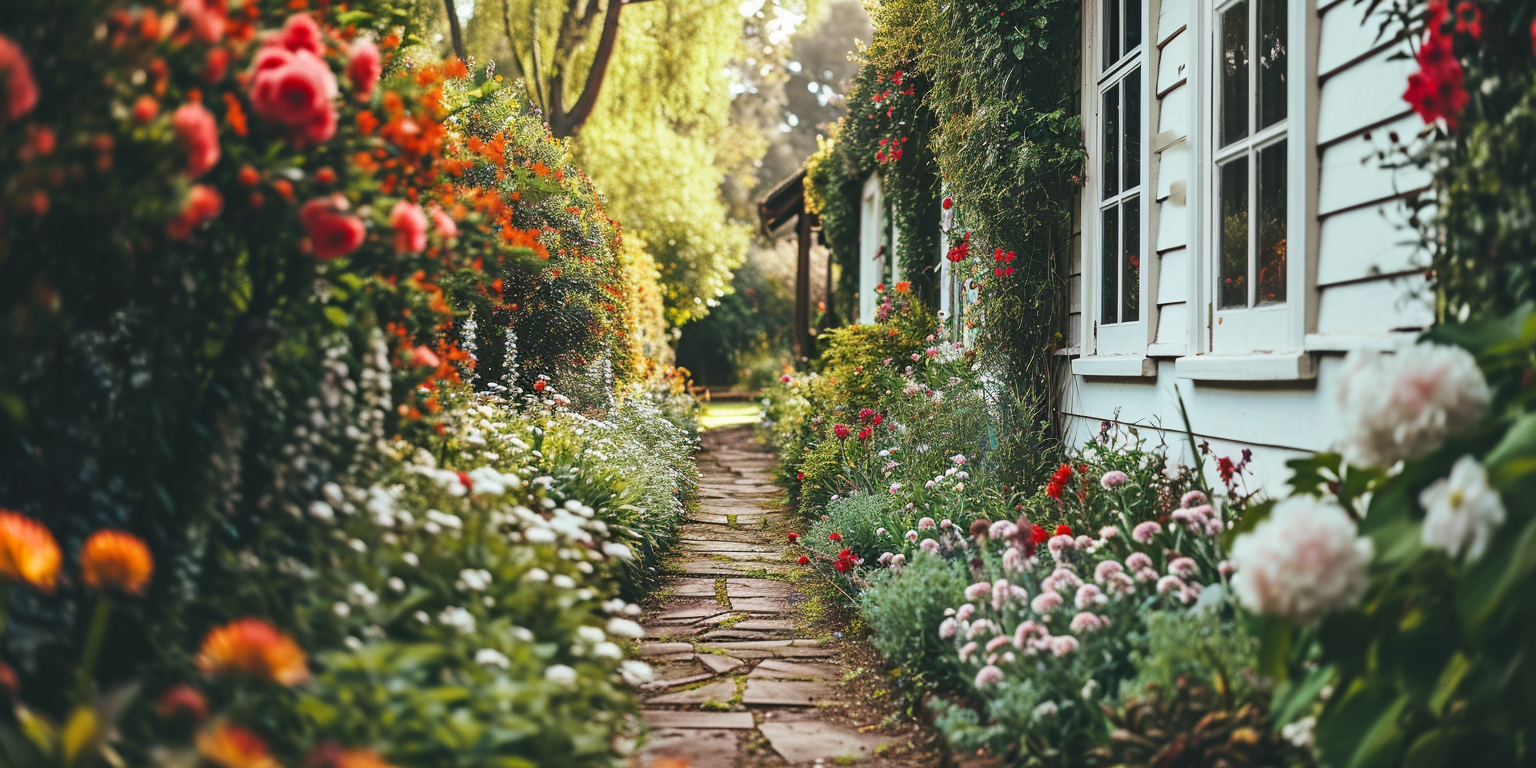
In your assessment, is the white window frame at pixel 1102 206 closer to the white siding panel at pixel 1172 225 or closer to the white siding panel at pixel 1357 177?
the white siding panel at pixel 1172 225

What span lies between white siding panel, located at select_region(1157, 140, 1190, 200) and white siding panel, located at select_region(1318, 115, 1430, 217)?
95 centimetres

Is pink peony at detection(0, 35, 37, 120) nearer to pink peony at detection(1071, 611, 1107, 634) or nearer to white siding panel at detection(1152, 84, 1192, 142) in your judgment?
pink peony at detection(1071, 611, 1107, 634)

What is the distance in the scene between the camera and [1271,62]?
10.2 feet

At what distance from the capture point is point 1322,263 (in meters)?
2.78

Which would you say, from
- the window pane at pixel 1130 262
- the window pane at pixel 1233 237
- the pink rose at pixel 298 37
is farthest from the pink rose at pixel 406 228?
the window pane at pixel 1130 262

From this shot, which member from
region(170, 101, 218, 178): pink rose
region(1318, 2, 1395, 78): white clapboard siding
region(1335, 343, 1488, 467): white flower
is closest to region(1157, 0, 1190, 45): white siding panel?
region(1318, 2, 1395, 78): white clapboard siding

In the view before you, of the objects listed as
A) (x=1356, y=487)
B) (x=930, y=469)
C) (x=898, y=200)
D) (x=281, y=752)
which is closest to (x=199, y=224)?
(x=281, y=752)

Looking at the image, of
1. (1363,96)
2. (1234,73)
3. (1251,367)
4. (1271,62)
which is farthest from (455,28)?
(1363,96)

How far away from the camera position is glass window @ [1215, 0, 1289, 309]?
307 cm

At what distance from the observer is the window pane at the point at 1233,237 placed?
3312mm

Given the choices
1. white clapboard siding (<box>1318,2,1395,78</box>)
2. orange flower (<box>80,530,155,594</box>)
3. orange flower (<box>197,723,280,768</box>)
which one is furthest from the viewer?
white clapboard siding (<box>1318,2,1395,78</box>)

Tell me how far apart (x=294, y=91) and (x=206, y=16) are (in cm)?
19

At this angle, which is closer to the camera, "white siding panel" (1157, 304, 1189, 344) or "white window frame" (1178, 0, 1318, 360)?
"white window frame" (1178, 0, 1318, 360)

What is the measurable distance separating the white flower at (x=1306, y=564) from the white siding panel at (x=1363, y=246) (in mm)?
895
